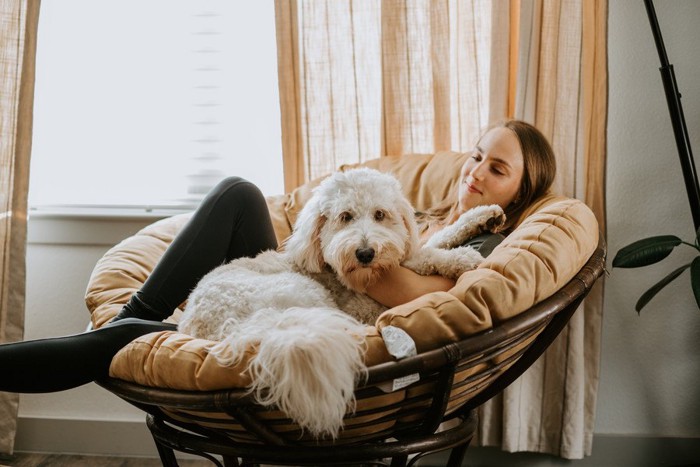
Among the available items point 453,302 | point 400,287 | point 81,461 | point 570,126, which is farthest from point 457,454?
point 81,461

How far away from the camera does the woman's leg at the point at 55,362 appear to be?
1.50 metres

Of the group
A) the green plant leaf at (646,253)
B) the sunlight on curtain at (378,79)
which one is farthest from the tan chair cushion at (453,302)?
the sunlight on curtain at (378,79)

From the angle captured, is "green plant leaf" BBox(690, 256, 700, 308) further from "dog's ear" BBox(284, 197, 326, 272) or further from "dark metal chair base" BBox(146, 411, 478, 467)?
"dog's ear" BBox(284, 197, 326, 272)

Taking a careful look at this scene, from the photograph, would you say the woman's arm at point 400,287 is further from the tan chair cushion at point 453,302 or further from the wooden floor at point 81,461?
the wooden floor at point 81,461

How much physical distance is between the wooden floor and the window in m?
1.04

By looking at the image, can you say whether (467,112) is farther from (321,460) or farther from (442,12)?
(321,460)

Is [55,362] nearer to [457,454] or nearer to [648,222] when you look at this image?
[457,454]

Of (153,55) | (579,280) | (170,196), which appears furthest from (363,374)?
(153,55)

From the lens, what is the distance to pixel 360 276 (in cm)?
164

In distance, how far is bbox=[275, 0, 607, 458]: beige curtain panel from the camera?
2395mm

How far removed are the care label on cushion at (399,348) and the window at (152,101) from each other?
67.9 inches

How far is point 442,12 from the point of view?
2.51 m

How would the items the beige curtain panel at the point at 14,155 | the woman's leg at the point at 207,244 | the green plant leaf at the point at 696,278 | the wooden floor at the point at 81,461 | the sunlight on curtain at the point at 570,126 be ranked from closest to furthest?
the woman's leg at the point at 207,244, the green plant leaf at the point at 696,278, the sunlight on curtain at the point at 570,126, the beige curtain panel at the point at 14,155, the wooden floor at the point at 81,461

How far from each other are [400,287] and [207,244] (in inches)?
24.1
